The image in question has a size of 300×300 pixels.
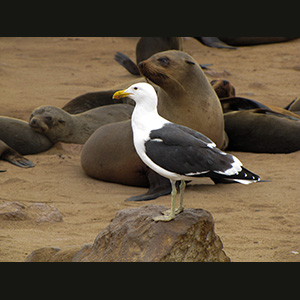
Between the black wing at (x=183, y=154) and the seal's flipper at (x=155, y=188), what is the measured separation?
7.24 feet

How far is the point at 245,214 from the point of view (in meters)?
5.22

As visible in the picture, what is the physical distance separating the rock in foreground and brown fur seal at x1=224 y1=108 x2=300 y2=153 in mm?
3985

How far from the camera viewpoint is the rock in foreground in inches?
134

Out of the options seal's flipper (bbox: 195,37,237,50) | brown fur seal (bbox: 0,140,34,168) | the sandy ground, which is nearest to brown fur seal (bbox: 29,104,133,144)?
the sandy ground

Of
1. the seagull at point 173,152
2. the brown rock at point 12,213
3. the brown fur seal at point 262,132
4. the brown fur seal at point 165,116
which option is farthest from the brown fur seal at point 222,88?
the seagull at point 173,152

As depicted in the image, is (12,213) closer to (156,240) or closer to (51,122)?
(156,240)

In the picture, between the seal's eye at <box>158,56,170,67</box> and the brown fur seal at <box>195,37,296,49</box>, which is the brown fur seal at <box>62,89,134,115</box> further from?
the brown fur seal at <box>195,37,296,49</box>

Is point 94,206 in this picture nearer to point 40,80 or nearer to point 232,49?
point 40,80

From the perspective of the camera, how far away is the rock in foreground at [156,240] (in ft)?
11.2

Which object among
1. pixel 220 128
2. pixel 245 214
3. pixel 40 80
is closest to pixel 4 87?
pixel 40 80

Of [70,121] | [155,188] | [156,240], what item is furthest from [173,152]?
[70,121]

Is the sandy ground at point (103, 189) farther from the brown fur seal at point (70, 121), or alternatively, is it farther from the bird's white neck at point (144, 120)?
the bird's white neck at point (144, 120)

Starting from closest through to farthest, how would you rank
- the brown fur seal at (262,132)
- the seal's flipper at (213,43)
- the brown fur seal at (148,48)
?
the brown fur seal at (262,132) → the brown fur seal at (148,48) → the seal's flipper at (213,43)

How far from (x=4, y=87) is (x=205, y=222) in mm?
8022
